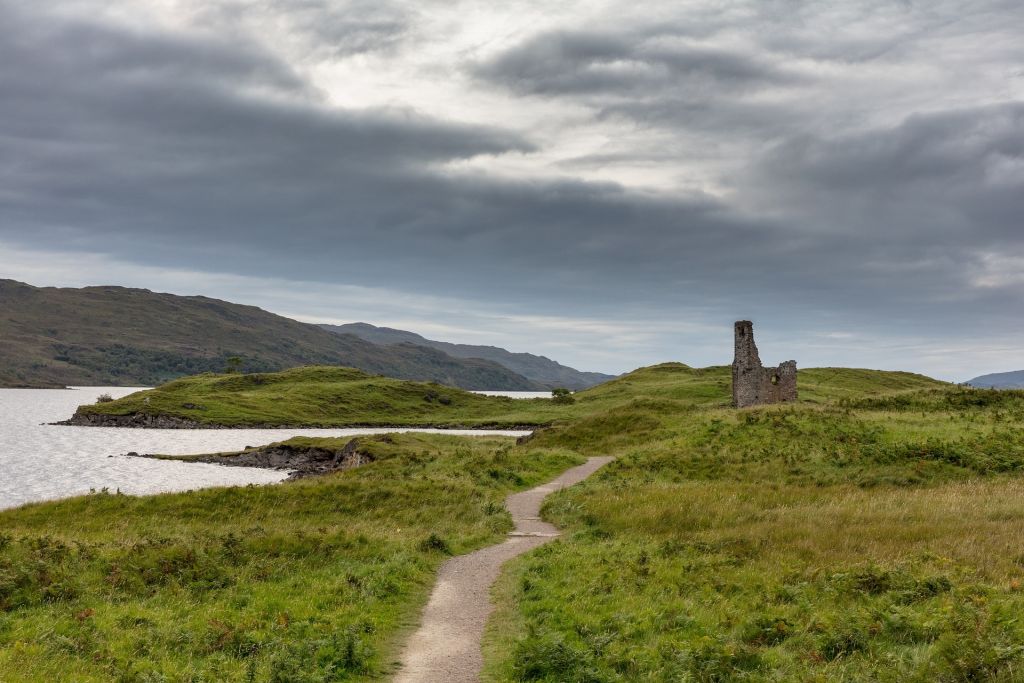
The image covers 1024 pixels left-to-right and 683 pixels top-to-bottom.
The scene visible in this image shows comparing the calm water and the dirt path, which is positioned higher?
the dirt path

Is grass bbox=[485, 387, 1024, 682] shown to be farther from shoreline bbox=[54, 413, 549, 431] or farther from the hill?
shoreline bbox=[54, 413, 549, 431]

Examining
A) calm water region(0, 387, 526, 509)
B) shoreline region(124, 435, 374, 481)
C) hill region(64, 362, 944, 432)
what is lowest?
calm water region(0, 387, 526, 509)

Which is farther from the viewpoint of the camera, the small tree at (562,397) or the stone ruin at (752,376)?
the small tree at (562,397)

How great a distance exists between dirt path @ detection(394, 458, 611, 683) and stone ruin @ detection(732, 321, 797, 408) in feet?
141

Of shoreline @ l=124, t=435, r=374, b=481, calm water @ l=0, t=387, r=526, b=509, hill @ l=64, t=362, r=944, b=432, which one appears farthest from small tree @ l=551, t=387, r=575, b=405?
shoreline @ l=124, t=435, r=374, b=481

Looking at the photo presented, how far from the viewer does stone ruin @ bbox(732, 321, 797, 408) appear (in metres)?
68.0

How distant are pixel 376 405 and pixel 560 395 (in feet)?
184

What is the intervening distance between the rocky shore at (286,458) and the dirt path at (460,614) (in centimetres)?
5901

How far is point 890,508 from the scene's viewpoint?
26188 millimetres

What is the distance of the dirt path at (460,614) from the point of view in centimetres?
1419

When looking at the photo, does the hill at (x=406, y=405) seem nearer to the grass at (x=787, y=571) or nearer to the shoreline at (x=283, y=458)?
the shoreline at (x=283, y=458)

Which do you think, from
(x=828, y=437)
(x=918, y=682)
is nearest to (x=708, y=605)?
(x=918, y=682)

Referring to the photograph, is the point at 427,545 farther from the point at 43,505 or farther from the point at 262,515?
the point at 43,505

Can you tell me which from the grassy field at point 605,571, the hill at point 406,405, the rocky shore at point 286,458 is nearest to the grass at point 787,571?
the grassy field at point 605,571
